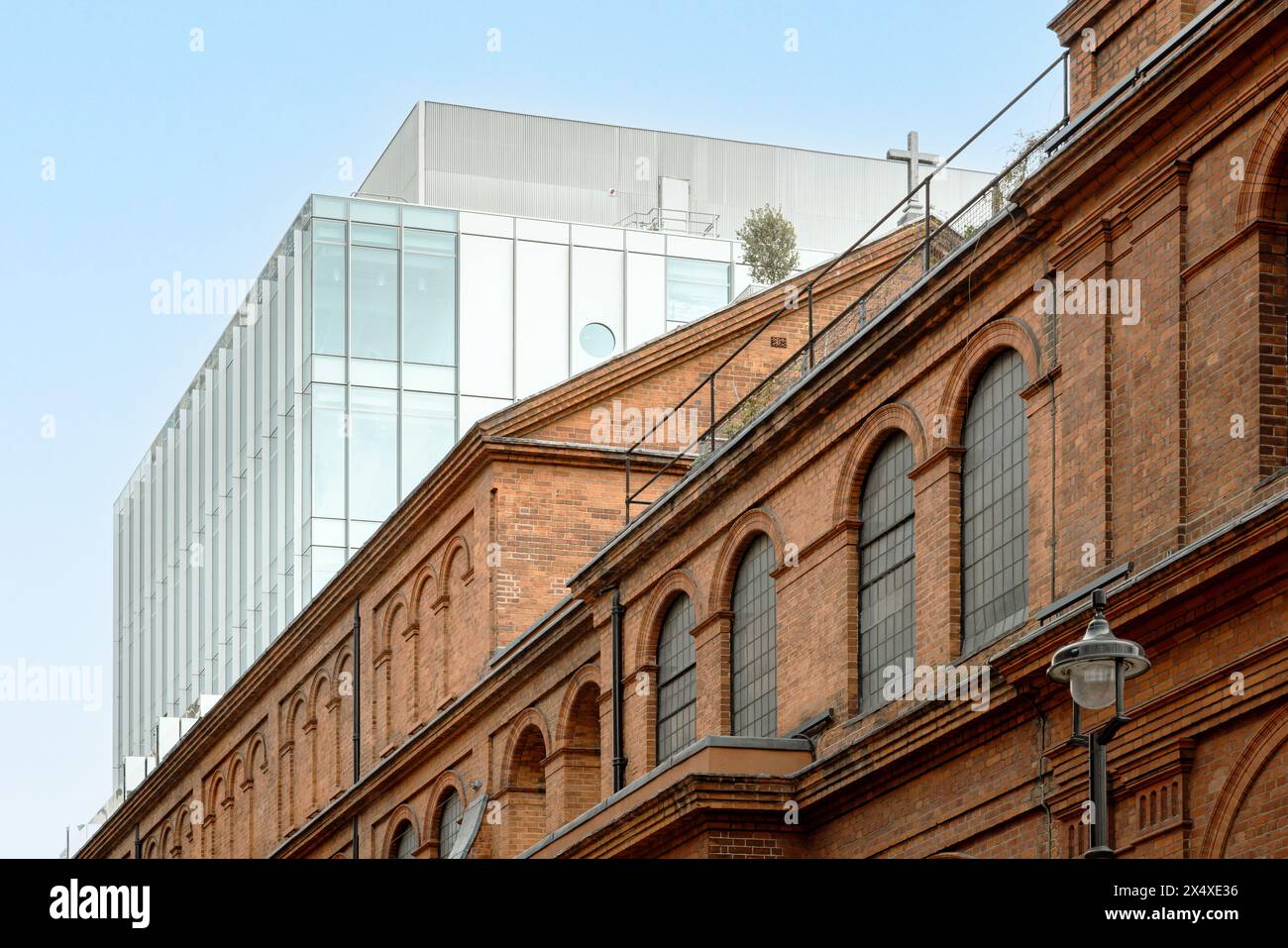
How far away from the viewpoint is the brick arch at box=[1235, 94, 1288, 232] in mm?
19438

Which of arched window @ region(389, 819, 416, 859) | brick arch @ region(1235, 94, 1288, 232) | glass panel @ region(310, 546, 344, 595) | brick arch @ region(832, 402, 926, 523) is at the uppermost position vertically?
glass panel @ region(310, 546, 344, 595)

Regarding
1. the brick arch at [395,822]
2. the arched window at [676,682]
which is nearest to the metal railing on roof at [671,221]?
the brick arch at [395,822]

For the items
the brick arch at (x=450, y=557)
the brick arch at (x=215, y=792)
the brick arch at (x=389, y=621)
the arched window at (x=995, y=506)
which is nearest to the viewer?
the arched window at (x=995, y=506)

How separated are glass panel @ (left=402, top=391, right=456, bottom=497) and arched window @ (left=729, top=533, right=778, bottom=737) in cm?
2993

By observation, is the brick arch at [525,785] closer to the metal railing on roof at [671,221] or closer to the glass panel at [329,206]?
the glass panel at [329,206]

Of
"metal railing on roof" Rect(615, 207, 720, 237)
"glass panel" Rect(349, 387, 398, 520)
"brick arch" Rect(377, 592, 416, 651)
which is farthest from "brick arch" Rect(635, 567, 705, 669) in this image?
"metal railing on roof" Rect(615, 207, 720, 237)

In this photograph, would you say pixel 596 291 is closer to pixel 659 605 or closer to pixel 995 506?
pixel 659 605

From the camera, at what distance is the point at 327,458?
2318 inches

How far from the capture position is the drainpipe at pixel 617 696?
31.7 meters

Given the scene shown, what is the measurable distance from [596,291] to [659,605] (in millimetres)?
31371

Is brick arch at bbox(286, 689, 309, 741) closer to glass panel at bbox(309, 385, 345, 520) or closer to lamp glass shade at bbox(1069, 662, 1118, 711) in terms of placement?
glass panel at bbox(309, 385, 345, 520)

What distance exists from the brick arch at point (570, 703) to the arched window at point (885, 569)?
834 cm
